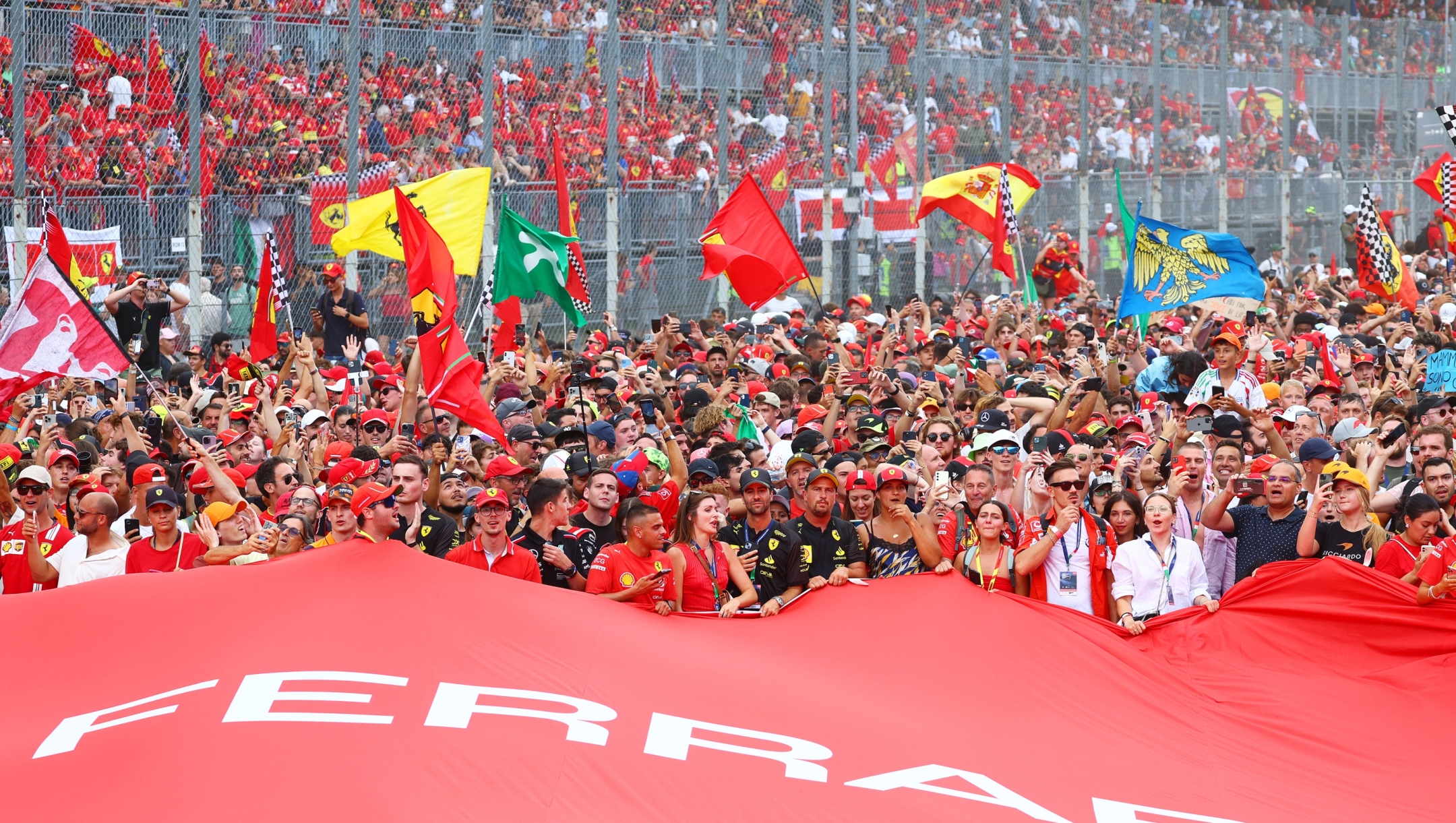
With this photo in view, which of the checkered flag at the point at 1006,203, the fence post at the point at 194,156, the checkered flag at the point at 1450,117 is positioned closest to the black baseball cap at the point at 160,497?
the fence post at the point at 194,156


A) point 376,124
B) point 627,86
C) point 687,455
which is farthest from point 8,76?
point 687,455

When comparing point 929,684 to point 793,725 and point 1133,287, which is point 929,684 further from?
point 1133,287

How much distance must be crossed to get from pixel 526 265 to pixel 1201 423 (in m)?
5.02

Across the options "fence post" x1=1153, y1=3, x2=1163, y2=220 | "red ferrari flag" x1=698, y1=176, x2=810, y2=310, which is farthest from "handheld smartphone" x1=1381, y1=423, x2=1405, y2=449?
"fence post" x1=1153, y1=3, x2=1163, y2=220

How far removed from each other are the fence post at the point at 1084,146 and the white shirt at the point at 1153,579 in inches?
748

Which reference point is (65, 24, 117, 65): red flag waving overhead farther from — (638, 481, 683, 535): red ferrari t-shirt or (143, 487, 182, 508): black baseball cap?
(638, 481, 683, 535): red ferrari t-shirt

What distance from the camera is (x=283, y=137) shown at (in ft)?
59.6

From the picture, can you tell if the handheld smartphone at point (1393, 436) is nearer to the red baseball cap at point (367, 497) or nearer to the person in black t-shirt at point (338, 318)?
the red baseball cap at point (367, 497)

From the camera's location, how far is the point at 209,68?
17594 mm

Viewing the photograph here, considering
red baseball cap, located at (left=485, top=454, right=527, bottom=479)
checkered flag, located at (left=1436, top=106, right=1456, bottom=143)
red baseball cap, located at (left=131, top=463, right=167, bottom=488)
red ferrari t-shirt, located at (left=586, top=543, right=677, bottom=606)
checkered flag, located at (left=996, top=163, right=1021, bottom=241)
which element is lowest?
red ferrari t-shirt, located at (left=586, top=543, right=677, bottom=606)

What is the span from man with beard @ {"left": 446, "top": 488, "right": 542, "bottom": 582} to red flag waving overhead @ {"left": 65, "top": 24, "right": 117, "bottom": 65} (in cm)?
1073

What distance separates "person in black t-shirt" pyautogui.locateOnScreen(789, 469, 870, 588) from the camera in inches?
321

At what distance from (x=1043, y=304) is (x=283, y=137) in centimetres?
1039

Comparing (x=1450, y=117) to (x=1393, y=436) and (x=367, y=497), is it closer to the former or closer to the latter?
(x=1393, y=436)
